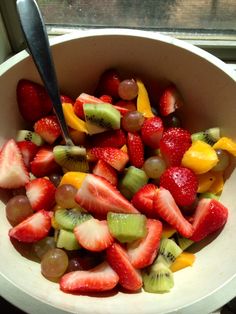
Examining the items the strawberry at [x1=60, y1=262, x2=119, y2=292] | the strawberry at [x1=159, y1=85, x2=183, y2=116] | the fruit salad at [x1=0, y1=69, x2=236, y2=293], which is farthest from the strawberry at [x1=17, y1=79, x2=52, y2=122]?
the strawberry at [x1=60, y1=262, x2=119, y2=292]

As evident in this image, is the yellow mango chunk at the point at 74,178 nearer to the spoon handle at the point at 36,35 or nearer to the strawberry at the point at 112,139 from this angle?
the strawberry at the point at 112,139

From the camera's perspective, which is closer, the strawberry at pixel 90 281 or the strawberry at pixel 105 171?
the strawberry at pixel 90 281

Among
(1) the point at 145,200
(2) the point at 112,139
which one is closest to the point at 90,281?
(1) the point at 145,200

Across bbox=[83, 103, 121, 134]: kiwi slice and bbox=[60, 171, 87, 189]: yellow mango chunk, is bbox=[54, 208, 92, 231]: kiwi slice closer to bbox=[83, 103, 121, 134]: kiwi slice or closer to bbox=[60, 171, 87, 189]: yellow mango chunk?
bbox=[60, 171, 87, 189]: yellow mango chunk

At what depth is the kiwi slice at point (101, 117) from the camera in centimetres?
88

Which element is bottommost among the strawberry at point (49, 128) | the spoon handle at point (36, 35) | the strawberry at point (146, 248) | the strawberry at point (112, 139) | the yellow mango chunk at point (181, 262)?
the yellow mango chunk at point (181, 262)

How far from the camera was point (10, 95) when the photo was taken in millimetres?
885

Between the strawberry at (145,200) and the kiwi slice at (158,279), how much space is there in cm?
10

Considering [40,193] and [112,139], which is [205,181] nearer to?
[112,139]

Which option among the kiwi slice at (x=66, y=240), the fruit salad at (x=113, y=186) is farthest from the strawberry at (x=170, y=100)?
the kiwi slice at (x=66, y=240)

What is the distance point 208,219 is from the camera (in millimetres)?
840

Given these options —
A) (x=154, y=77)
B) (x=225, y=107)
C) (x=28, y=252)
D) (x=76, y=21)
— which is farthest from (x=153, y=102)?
(x=28, y=252)

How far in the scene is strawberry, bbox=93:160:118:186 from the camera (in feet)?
2.86

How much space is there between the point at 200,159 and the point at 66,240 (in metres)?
0.29
